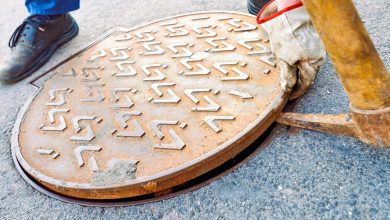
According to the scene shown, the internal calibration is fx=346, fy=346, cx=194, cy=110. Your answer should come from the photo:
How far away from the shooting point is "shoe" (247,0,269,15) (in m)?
2.11

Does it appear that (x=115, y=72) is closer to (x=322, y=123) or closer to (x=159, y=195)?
(x=159, y=195)

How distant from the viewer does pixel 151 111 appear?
5.15 feet

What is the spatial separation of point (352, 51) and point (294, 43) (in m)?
0.43

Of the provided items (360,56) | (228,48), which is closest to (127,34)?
(228,48)

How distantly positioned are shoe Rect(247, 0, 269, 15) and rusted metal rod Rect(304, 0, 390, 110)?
1.19m

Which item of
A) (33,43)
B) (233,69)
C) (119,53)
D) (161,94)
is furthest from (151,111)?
(33,43)

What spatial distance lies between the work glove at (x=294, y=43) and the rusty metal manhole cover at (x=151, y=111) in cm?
11

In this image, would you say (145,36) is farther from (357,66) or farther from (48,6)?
(357,66)

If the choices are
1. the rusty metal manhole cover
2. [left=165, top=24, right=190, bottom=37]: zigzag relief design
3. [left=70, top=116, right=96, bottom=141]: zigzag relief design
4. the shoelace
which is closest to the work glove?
the rusty metal manhole cover

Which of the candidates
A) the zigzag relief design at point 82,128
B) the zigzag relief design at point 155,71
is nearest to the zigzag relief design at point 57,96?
the zigzag relief design at point 82,128

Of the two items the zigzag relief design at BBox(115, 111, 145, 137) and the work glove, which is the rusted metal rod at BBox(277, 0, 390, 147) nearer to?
the work glove

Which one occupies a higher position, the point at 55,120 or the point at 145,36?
the point at 145,36

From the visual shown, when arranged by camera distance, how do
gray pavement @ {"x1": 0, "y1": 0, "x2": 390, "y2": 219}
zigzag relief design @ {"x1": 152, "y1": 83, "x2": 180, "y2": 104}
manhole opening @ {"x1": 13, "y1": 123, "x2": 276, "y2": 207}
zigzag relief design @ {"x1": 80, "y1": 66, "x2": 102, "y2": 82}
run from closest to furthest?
gray pavement @ {"x1": 0, "y1": 0, "x2": 390, "y2": 219}, manhole opening @ {"x1": 13, "y1": 123, "x2": 276, "y2": 207}, zigzag relief design @ {"x1": 152, "y1": 83, "x2": 180, "y2": 104}, zigzag relief design @ {"x1": 80, "y1": 66, "x2": 102, "y2": 82}

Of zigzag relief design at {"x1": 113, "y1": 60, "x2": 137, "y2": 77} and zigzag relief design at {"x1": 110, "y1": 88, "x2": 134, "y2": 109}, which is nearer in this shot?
zigzag relief design at {"x1": 110, "y1": 88, "x2": 134, "y2": 109}
